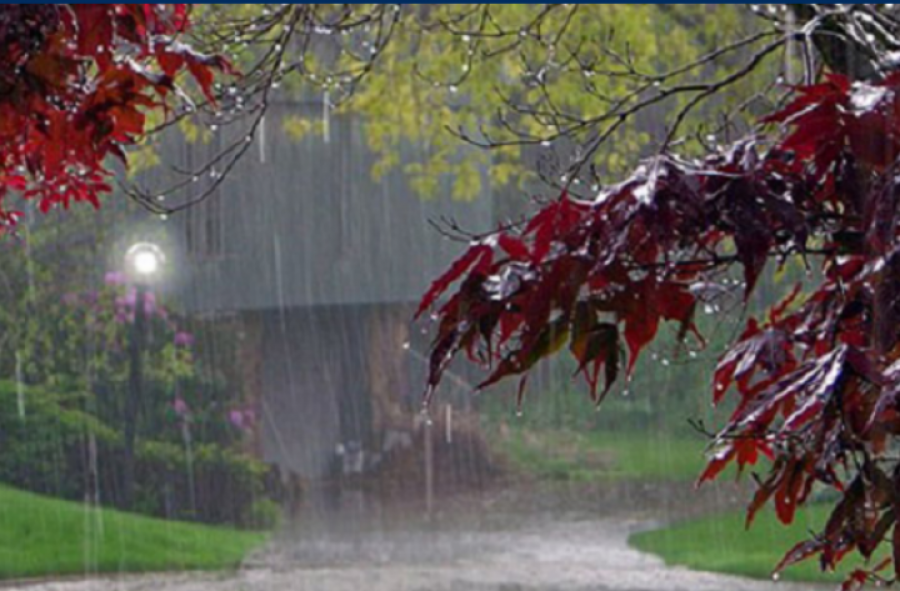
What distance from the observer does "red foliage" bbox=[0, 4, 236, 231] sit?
6.83 ft

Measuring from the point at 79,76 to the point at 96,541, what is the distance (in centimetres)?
682

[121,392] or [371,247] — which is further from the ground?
[371,247]

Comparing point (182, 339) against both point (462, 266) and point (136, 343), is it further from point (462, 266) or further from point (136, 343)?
point (462, 266)

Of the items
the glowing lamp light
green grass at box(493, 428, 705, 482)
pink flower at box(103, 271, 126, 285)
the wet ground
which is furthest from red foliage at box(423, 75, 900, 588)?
green grass at box(493, 428, 705, 482)

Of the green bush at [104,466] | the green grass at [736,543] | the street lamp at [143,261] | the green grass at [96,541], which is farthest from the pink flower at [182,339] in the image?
the green grass at [736,543]

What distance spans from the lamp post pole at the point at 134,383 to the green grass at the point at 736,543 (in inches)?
136

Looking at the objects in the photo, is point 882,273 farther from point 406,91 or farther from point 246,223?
point 246,223

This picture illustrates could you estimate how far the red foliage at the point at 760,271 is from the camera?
1730mm

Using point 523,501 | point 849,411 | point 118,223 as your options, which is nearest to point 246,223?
point 118,223

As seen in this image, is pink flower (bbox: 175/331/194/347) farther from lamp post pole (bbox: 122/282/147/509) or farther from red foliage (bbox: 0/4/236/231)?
red foliage (bbox: 0/4/236/231)

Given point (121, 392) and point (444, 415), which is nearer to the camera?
point (121, 392)

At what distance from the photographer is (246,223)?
38.6 ft

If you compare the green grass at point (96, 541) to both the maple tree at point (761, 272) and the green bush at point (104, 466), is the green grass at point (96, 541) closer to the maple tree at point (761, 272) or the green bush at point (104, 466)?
the green bush at point (104, 466)

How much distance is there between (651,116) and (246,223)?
127 inches
